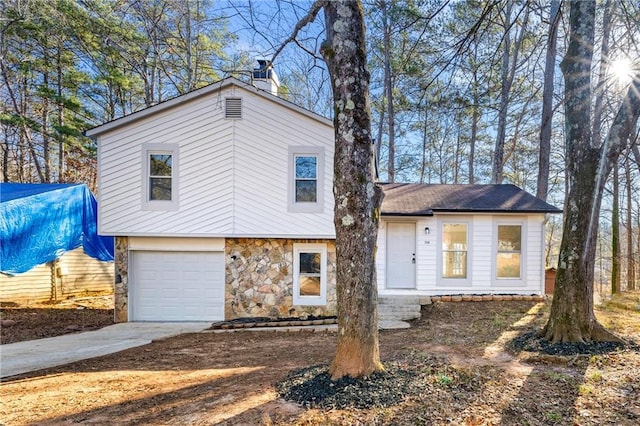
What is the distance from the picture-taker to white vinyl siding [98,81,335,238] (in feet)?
24.6

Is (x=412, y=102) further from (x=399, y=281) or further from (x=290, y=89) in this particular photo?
(x=399, y=281)

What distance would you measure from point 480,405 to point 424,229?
6.19m

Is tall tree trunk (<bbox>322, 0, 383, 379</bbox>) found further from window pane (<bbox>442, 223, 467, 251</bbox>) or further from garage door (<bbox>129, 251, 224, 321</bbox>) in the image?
window pane (<bbox>442, 223, 467, 251</bbox>)

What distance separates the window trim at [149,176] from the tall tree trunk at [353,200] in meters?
5.49

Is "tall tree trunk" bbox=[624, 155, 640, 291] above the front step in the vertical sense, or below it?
above

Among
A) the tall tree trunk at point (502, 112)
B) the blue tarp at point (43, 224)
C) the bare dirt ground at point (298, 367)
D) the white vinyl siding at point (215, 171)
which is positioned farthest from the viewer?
the tall tree trunk at point (502, 112)

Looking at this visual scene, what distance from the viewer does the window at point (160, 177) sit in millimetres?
7535

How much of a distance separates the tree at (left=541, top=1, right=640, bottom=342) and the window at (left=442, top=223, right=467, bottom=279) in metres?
3.91

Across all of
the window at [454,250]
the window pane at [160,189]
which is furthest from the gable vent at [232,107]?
the window at [454,250]

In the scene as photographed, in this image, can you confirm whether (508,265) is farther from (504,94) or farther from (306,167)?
(504,94)

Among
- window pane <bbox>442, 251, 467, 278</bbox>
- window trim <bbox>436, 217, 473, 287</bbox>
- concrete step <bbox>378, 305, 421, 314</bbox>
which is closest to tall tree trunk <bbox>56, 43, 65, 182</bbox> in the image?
concrete step <bbox>378, 305, 421, 314</bbox>

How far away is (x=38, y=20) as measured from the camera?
1134cm

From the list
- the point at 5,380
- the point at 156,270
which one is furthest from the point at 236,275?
the point at 5,380

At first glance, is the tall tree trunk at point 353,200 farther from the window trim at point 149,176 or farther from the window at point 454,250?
the window at point 454,250
